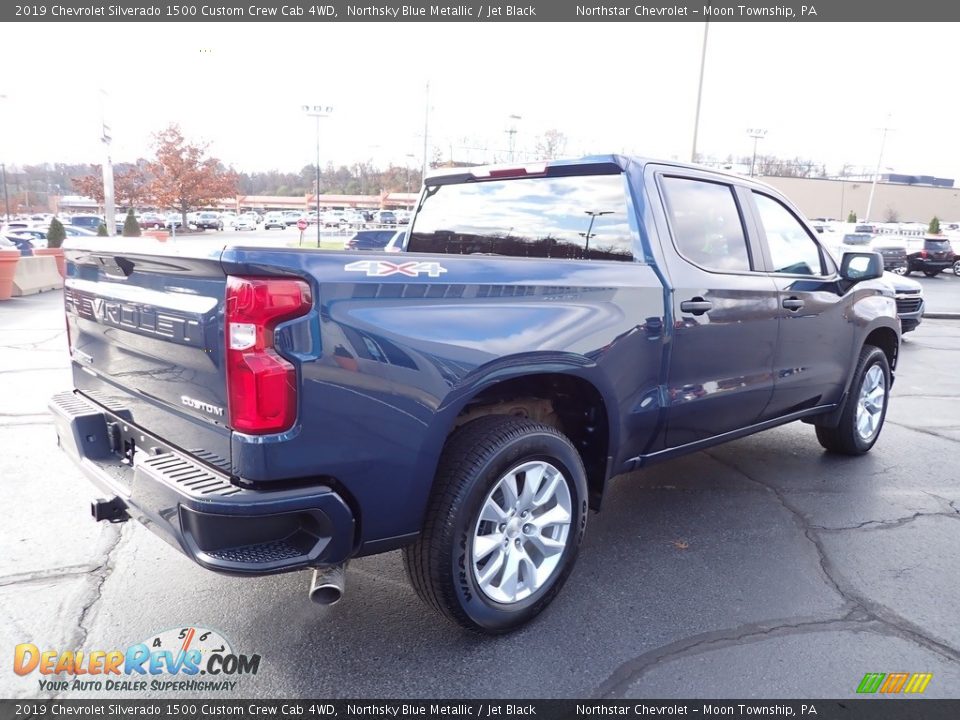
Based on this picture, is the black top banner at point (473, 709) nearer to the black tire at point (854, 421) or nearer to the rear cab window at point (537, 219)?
→ the rear cab window at point (537, 219)

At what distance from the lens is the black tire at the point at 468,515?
8.68 feet

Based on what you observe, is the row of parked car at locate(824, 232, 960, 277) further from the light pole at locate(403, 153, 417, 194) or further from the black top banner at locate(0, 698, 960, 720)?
the light pole at locate(403, 153, 417, 194)

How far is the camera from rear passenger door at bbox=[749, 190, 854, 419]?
4.25m

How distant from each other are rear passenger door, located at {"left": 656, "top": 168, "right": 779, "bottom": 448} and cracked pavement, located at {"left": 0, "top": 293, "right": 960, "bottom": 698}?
2.34 ft

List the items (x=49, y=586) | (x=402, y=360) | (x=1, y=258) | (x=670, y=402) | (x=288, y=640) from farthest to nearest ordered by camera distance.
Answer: (x=1, y=258) → (x=670, y=402) → (x=49, y=586) → (x=288, y=640) → (x=402, y=360)

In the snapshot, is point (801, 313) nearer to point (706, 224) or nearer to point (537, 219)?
point (706, 224)

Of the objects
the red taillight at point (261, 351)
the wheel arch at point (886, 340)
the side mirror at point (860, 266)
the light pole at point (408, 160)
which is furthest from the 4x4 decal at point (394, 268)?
the light pole at point (408, 160)

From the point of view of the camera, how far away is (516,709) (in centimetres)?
253

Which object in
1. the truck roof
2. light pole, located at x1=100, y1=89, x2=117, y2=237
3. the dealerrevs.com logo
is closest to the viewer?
the dealerrevs.com logo

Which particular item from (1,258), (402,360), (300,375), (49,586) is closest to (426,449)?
(402,360)

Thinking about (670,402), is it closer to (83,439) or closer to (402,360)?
(402,360)

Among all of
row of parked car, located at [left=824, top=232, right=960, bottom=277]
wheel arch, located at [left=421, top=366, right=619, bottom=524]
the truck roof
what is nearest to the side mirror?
the truck roof

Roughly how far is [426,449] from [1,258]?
1481 centimetres

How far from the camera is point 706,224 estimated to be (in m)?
3.86
